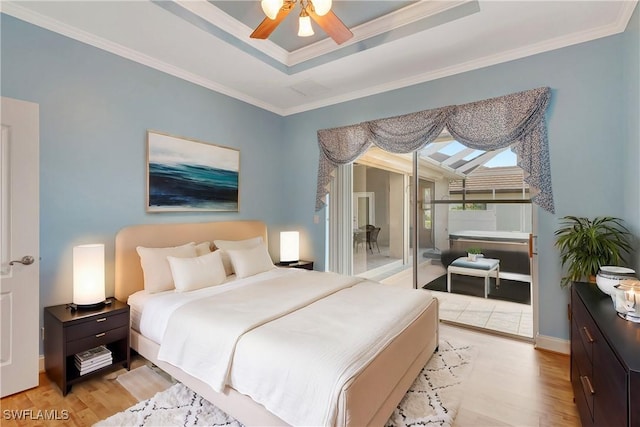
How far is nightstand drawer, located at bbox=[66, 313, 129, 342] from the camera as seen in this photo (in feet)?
7.36

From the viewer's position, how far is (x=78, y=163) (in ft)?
8.78

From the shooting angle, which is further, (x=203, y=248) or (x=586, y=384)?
A: (x=203, y=248)

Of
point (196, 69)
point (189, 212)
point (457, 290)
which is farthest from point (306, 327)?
point (196, 69)

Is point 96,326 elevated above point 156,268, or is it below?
below

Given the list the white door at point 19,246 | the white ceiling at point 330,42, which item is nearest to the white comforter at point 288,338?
the white door at point 19,246

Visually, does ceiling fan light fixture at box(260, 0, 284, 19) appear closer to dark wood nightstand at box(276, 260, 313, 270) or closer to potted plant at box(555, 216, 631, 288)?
potted plant at box(555, 216, 631, 288)

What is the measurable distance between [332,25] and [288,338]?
2.10 meters

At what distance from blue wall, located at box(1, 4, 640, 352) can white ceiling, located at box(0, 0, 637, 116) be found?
135 millimetres

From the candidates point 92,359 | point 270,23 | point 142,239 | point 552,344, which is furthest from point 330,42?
point 552,344

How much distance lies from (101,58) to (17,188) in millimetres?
1394

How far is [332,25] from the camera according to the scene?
2.11m

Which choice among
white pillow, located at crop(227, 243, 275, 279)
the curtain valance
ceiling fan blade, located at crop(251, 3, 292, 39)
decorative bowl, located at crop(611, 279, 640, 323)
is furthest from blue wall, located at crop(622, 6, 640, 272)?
white pillow, located at crop(227, 243, 275, 279)

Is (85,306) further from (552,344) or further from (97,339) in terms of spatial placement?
(552,344)

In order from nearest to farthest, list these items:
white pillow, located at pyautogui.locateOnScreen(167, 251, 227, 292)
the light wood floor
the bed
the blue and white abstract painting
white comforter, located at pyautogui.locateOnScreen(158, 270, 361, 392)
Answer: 1. the bed
2. white comforter, located at pyautogui.locateOnScreen(158, 270, 361, 392)
3. the light wood floor
4. white pillow, located at pyautogui.locateOnScreen(167, 251, 227, 292)
5. the blue and white abstract painting
